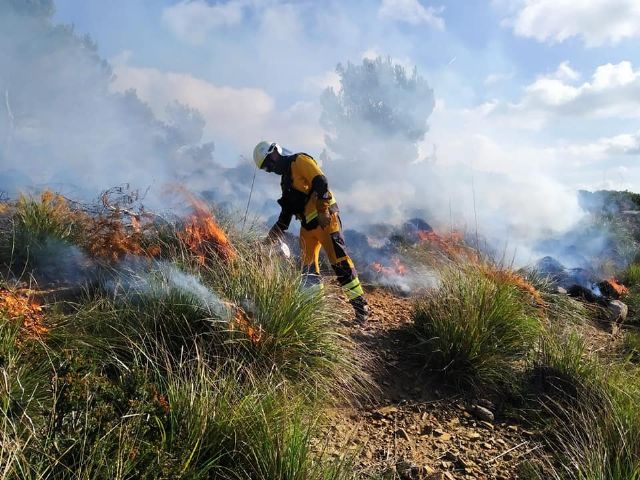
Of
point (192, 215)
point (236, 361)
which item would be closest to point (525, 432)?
point (236, 361)

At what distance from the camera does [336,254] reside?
5277mm

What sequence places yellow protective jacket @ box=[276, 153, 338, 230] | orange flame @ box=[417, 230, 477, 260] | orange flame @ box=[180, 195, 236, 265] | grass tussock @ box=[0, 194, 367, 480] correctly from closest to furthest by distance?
grass tussock @ box=[0, 194, 367, 480], orange flame @ box=[180, 195, 236, 265], yellow protective jacket @ box=[276, 153, 338, 230], orange flame @ box=[417, 230, 477, 260]

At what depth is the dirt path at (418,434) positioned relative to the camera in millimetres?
2986

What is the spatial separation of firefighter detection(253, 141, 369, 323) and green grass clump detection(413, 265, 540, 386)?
796 millimetres

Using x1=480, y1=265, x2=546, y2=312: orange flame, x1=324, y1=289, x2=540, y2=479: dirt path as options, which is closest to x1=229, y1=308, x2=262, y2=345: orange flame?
x1=324, y1=289, x2=540, y2=479: dirt path

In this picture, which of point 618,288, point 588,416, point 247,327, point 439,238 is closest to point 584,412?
point 588,416

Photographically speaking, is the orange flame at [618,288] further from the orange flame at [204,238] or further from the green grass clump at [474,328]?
the orange flame at [204,238]

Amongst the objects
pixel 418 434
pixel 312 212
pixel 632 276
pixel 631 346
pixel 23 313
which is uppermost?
pixel 632 276

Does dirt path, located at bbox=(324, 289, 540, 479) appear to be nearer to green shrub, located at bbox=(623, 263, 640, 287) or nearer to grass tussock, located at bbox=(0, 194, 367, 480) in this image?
grass tussock, located at bbox=(0, 194, 367, 480)

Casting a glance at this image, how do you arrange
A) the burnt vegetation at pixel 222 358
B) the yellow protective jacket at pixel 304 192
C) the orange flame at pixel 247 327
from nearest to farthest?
the burnt vegetation at pixel 222 358
the orange flame at pixel 247 327
the yellow protective jacket at pixel 304 192

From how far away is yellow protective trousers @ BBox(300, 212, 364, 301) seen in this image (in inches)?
204

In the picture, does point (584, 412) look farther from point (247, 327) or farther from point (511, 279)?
point (247, 327)

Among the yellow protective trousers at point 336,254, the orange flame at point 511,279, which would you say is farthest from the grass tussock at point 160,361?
the orange flame at point 511,279

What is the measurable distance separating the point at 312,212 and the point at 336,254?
57cm
